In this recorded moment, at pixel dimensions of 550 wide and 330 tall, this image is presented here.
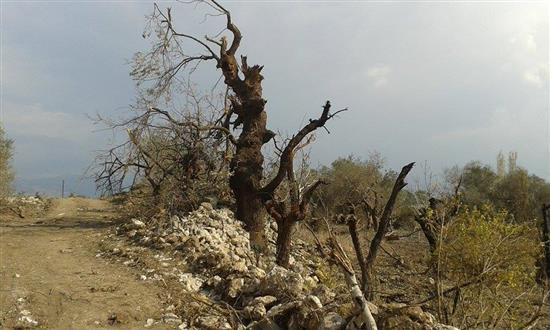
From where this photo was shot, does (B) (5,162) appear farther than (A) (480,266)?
Yes

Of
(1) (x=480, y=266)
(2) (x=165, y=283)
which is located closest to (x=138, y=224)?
(2) (x=165, y=283)

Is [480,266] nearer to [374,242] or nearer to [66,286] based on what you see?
[374,242]

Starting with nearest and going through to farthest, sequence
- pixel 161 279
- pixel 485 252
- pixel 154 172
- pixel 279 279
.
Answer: pixel 279 279, pixel 485 252, pixel 161 279, pixel 154 172

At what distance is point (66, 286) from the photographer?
8.14m

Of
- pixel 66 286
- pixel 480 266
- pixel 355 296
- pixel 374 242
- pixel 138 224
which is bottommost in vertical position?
pixel 66 286

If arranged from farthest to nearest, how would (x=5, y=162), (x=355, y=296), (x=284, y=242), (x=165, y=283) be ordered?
1. (x=5, y=162)
2. (x=284, y=242)
3. (x=165, y=283)
4. (x=355, y=296)

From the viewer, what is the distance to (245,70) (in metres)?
12.6

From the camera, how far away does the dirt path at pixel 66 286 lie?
698cm

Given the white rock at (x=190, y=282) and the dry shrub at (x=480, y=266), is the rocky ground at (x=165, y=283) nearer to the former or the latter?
the white rock at (x=190, y=282)

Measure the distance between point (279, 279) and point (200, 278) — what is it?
2167mm

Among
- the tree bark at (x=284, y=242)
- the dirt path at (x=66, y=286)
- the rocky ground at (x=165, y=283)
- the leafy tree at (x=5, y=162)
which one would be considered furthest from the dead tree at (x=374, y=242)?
the leafy tree at (x=5, y=162)

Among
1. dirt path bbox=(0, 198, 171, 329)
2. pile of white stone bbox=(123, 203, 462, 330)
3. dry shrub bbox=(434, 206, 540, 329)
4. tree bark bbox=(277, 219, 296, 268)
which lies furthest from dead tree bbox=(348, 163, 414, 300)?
dirt path bbox=(0, 198, 171, 329)

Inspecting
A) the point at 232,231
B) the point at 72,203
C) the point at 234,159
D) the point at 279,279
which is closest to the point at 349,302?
the point at 279,279

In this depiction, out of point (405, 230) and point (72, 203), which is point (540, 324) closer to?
point (405, 230)
